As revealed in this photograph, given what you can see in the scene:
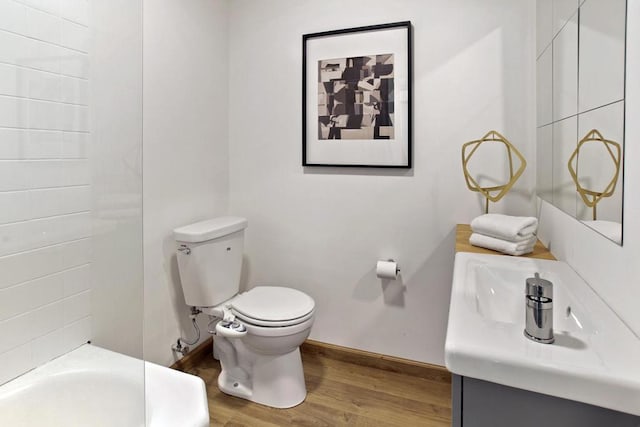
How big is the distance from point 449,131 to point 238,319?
1.42m

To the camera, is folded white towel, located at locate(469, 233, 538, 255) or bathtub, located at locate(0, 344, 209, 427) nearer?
bathtub, located at locate(0, 344, 209, 427)

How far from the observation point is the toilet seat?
5.98ft

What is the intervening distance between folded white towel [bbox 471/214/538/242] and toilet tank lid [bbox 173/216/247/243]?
1245 mm

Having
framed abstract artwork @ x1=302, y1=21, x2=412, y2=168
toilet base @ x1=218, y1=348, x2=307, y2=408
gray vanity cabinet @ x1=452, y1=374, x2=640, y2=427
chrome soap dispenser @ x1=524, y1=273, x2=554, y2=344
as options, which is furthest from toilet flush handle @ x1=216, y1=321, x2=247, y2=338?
chrome soap dispenser @ x1=524, y1=273, x2=554, y2=344

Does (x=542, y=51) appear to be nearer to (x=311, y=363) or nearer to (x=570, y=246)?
(x=570, y=246)

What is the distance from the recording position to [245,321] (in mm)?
1870

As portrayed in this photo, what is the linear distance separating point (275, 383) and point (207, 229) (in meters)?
0.84

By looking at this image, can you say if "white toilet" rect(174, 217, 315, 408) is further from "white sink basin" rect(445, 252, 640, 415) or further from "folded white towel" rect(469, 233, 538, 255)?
"white sink basin" rect(445, 252, 640, 415)

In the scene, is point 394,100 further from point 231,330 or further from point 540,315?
point 540,315

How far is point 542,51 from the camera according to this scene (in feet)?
5.65

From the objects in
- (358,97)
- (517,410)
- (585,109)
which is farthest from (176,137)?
(517,410)

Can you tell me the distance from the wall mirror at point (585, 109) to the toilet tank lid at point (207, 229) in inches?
59.6

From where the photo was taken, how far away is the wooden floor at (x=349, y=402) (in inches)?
71.4

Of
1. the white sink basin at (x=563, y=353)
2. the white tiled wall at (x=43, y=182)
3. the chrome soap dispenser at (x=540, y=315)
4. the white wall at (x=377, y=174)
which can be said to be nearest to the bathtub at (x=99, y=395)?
the white tiled wall at (x=43, y=182)
